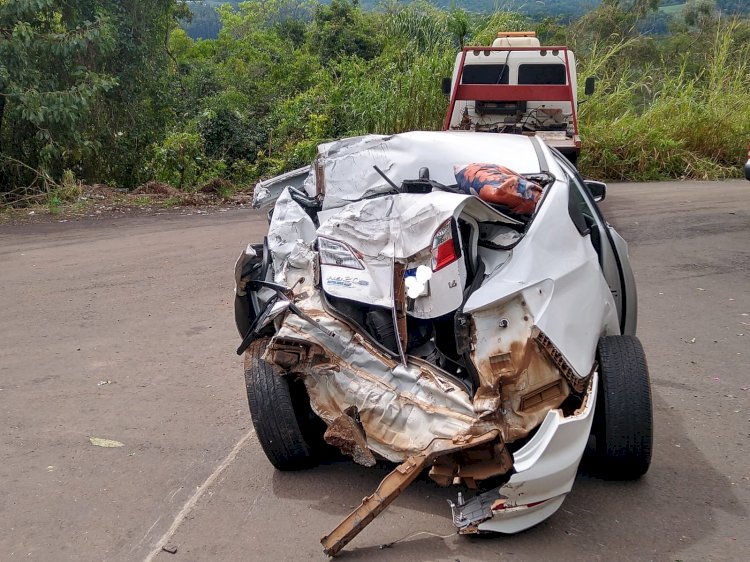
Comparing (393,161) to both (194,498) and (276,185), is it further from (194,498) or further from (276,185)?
(194,498)

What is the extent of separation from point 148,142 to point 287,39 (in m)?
18.7

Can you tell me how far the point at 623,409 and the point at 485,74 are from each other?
1093cm

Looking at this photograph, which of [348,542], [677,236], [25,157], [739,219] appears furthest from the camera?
[25,157]

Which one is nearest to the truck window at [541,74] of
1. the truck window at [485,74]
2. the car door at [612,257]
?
the truck window at [485,74]

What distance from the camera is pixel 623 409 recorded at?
12.9ft

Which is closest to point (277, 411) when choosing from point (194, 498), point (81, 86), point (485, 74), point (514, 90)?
point (194, 498)

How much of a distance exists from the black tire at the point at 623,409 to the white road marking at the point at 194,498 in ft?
6.48

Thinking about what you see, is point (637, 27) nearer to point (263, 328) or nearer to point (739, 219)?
point (739, 219)

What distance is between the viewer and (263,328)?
4.21 meters

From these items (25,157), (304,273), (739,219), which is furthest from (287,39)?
(304,273)

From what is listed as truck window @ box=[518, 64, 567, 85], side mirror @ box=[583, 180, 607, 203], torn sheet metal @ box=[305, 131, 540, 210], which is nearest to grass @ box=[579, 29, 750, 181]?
truck window @ box=[518, 64, 567, 85]

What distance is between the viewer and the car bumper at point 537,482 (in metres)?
3.48

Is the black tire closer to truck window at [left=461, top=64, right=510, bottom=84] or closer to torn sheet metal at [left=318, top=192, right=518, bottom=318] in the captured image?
torn sheet metal at [left=318, top=192, right=518, bottom=318]

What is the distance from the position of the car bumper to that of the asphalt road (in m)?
0.12
